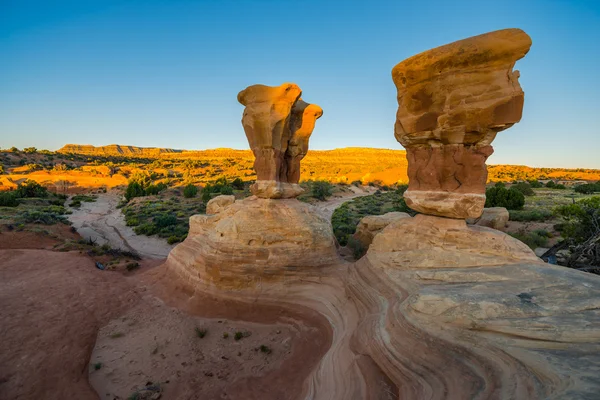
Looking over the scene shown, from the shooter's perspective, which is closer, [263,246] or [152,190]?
[263,246]

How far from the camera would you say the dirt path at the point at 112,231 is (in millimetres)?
16906

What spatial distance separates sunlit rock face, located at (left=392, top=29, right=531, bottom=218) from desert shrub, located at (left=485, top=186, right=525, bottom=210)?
16.9 metres

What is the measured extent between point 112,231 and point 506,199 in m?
29.4

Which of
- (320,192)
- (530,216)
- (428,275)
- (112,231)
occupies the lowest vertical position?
(112,231)

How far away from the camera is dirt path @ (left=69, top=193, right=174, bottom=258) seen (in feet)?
55.5

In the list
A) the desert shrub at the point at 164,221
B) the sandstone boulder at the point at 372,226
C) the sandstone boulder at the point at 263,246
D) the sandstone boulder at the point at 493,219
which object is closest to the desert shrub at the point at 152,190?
the desert shrub at the point at 164,221

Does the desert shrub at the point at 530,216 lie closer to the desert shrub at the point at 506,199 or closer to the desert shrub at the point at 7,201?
the desert shrub at the point at 506,199

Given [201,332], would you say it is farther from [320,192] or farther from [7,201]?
[320,192]

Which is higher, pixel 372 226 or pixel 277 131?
pixel 277 131

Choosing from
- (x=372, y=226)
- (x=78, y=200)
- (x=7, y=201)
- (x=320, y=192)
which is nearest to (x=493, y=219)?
(x=372, y=226)

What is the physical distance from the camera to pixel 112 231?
20859 millimetres

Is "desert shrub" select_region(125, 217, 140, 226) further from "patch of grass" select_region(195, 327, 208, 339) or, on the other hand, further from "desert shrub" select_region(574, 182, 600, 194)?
"desert shrub" select_region(574, 182, 600, 194)

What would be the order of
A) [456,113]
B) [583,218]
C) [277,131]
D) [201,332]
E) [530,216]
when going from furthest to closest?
[530,216] < [583,218] < [277,131] < [201,332] < [456,113]

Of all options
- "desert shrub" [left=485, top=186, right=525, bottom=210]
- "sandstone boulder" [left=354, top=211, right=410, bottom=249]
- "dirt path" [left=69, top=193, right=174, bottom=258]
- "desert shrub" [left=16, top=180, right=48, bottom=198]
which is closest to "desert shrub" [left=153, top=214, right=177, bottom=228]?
"dirt path" [left=69, top=193, right=174, bottom=258]
